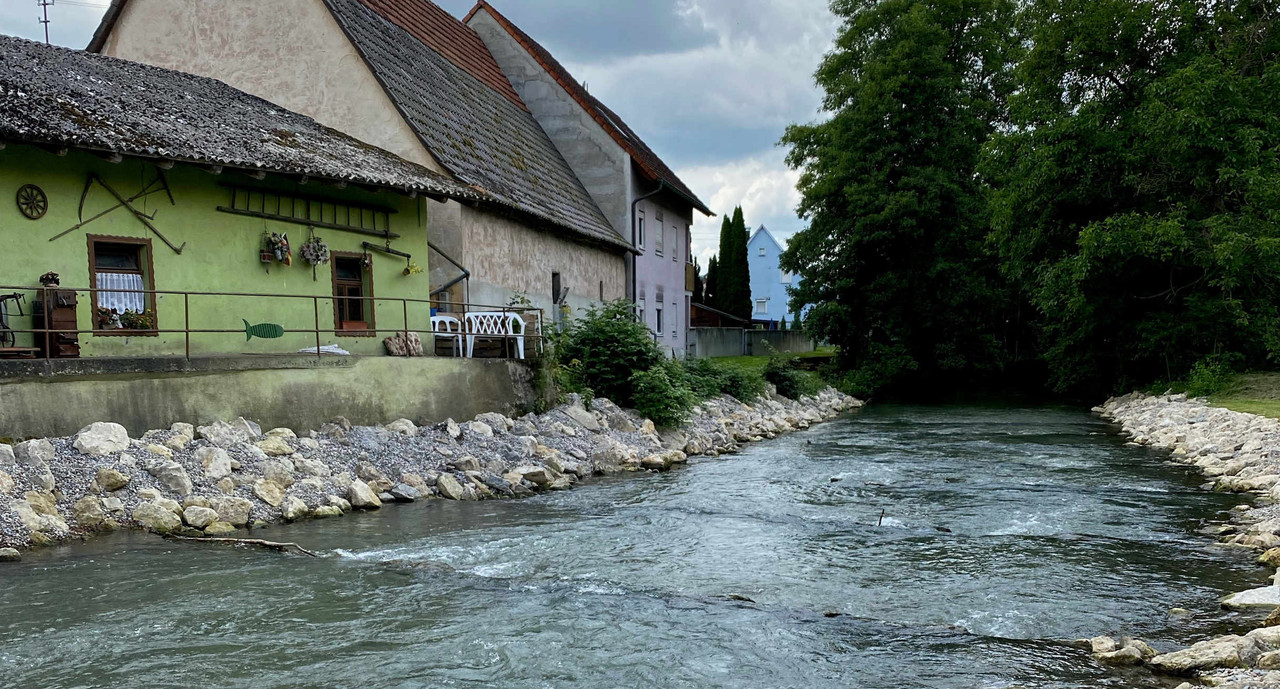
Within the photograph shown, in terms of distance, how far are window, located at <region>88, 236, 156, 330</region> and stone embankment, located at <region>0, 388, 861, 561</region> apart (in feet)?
8.84

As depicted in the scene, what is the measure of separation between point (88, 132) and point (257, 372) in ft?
11.3

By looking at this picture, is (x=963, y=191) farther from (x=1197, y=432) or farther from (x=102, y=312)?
(x=102, y=312)

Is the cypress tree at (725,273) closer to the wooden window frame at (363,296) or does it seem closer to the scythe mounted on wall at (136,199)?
the wooden window frame at (363,296)

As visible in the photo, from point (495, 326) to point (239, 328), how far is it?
4205 mm

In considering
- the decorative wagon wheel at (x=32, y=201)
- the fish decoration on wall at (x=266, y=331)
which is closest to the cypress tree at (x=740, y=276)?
the fish decoration on wall at (x=266, y=331)

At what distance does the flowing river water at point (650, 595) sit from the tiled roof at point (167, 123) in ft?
17.2

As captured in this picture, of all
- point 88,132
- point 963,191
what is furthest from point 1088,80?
point 88,132

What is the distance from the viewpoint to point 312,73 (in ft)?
59.7

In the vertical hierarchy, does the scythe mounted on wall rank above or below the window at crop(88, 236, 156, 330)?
above

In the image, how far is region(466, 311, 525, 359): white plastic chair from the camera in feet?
51.4

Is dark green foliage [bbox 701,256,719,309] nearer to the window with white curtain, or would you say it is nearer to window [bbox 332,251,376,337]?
window [bbox 332,251,376,337]

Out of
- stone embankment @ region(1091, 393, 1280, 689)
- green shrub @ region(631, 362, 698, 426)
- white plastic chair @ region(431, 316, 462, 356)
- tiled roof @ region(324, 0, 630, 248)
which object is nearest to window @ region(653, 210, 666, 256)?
tiled roof @ region(324, 0, 630, 248)

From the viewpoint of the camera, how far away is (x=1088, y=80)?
81.3 feet

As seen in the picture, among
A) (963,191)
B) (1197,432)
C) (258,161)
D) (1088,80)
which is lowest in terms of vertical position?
(1197,432)
